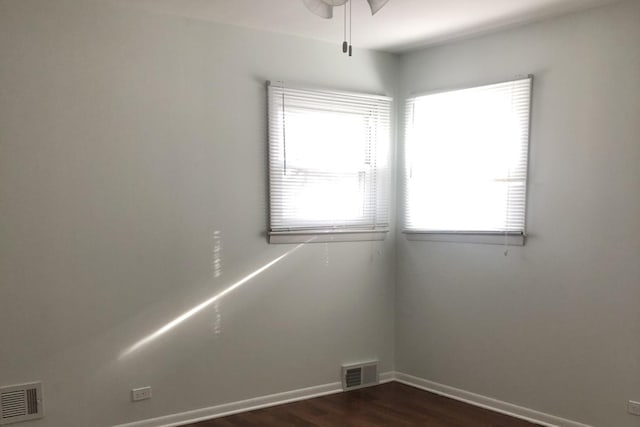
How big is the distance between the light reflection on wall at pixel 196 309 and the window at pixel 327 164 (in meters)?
0.17

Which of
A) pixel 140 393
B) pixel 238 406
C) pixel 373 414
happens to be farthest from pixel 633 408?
pixel 140 393

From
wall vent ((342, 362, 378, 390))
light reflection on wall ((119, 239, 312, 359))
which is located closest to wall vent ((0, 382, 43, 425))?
light reflection on wall ((119, 239, 312, 359))

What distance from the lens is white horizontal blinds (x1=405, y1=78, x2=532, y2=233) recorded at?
3428 millimetres

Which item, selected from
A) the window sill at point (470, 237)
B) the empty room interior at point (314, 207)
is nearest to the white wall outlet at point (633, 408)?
the empty room interior at point (314, 207)

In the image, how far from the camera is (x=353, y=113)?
3.93m

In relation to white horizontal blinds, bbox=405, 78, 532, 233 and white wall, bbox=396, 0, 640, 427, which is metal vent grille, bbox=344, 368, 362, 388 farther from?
white horizontal blinds, bbox=405, 78, 532, 233

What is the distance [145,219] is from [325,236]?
54.3 inches

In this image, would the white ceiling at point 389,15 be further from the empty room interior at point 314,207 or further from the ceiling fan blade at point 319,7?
the ceiling fan blade at point 319,7

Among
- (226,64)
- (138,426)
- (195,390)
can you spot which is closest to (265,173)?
(226,64)

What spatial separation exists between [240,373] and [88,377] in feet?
3.34

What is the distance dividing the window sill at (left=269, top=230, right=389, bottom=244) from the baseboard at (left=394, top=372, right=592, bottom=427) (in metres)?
1.23

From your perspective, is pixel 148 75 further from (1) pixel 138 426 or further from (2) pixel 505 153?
(2) pixel 505 153

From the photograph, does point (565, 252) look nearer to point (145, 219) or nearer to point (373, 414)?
point (373, 414)

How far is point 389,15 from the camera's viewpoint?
127 inches
